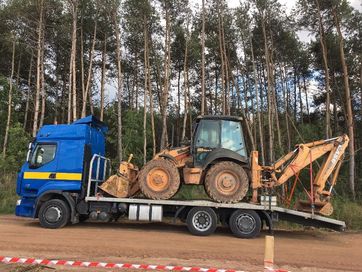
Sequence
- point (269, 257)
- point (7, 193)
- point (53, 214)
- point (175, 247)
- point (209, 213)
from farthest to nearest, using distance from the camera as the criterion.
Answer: point (7, 193), point (53, 214), point (209, 213), point (175, 247), point (269, 257)

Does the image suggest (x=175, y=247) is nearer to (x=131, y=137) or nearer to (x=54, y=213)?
(x=54, y=213)

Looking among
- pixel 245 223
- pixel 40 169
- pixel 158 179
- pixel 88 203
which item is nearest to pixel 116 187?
pixel 88 203

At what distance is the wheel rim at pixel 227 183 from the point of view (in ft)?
35.2

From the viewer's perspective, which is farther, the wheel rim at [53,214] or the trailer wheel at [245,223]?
the wheel rim at [53,214]

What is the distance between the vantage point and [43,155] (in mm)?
11602

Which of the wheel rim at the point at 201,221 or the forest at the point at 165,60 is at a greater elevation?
the forest at the point at 165,60

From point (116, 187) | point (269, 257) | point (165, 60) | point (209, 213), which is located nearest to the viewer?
point (269, 257)

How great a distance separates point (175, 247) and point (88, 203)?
3542 mm

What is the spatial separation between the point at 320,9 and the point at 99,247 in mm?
17596

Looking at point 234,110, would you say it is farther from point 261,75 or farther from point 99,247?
point 99,247

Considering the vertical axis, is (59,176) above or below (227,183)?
above

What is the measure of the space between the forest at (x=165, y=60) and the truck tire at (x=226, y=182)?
10.3 meters

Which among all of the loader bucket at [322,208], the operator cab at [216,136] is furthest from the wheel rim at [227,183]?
the loader bucket at [322,208]

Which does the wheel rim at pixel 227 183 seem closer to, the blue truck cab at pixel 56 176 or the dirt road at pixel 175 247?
the dirt road at pixel 175 247
